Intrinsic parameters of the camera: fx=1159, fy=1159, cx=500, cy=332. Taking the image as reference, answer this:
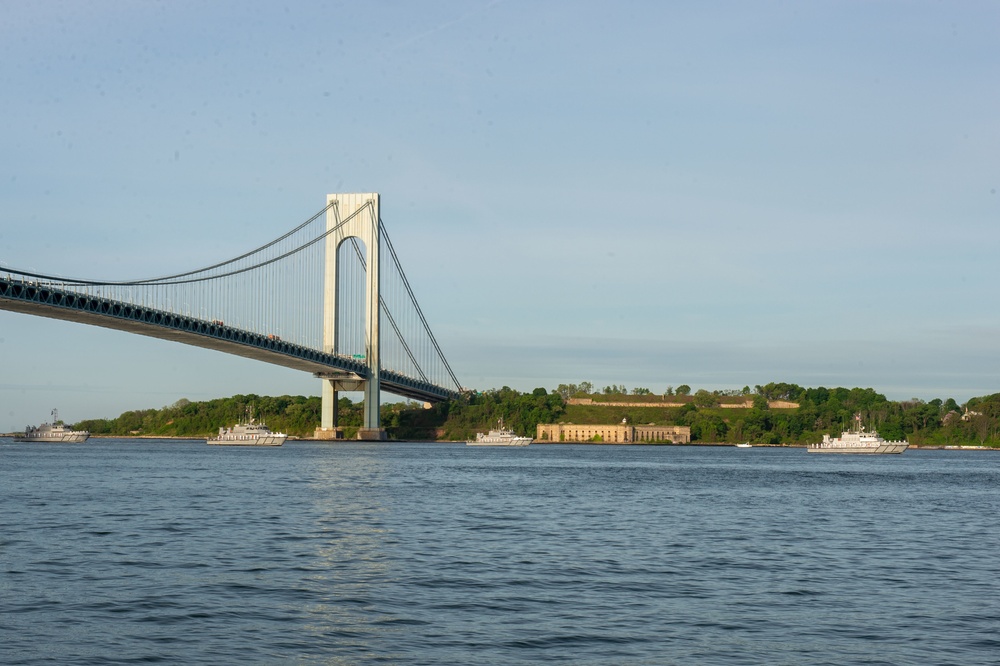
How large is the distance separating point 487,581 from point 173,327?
68.9 meters

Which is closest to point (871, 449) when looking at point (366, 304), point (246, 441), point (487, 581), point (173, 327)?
point (366, 304)

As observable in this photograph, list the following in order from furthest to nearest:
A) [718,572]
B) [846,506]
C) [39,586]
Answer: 1. [846,506]
2. [718,572]
3. [39,586]

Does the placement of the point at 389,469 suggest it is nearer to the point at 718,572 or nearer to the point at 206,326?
the point at 206,326

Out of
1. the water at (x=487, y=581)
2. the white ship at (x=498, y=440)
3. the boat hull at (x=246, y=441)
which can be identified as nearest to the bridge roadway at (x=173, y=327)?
the boat hull at (x=246, y=441)

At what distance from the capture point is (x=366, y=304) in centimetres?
12306

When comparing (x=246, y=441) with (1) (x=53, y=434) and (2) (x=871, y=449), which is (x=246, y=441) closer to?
(1) (x=53, y=434)

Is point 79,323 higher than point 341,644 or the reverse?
higher

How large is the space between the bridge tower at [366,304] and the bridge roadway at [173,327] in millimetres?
1980

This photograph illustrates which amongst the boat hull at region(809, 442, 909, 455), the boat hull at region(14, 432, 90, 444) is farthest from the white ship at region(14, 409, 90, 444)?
the boat hull at region(809, 442, 909, 455)

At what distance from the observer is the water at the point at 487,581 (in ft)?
46.9

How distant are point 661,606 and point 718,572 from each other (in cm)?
413

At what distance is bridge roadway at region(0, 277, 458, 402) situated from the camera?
234 feet

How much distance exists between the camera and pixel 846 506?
3984cm

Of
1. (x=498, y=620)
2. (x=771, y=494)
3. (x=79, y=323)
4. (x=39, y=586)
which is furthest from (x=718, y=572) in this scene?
(x=79, y=323)
